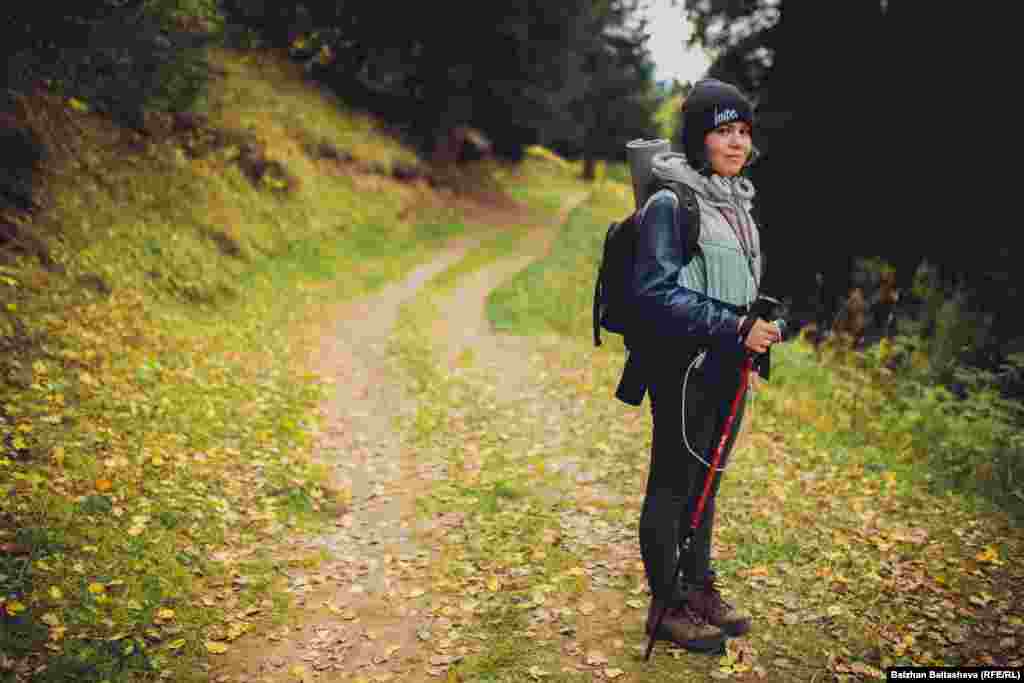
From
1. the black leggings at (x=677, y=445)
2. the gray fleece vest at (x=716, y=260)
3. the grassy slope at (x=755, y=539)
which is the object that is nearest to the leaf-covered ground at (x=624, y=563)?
the grassy slope at (x=755, y=539)

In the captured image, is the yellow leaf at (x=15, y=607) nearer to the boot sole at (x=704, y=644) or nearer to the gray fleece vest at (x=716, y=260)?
the boot sole at (x=704, y=644)

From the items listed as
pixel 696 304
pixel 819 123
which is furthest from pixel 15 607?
pixel 819 123

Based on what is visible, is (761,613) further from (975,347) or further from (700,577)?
(975,347)

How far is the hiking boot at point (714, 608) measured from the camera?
13.0 feet

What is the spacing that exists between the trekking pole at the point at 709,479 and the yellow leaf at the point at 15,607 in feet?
12.4

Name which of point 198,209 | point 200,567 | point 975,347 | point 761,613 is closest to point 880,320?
point 975,347

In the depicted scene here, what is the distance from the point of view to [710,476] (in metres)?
3.56

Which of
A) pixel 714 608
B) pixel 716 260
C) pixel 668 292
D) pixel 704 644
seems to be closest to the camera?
pixel 668 292

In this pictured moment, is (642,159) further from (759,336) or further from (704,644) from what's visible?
(704,644)

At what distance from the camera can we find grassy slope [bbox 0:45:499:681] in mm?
4242

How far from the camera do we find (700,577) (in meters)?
3.94

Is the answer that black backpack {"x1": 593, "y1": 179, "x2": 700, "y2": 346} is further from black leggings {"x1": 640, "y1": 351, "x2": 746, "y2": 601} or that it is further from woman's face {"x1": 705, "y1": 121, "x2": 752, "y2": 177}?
black leggings {"x1": 640, "y1": 351, "x2": 746, "y2": 601}

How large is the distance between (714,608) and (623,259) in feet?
7.52

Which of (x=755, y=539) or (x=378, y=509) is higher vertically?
(x=755, y=539)
